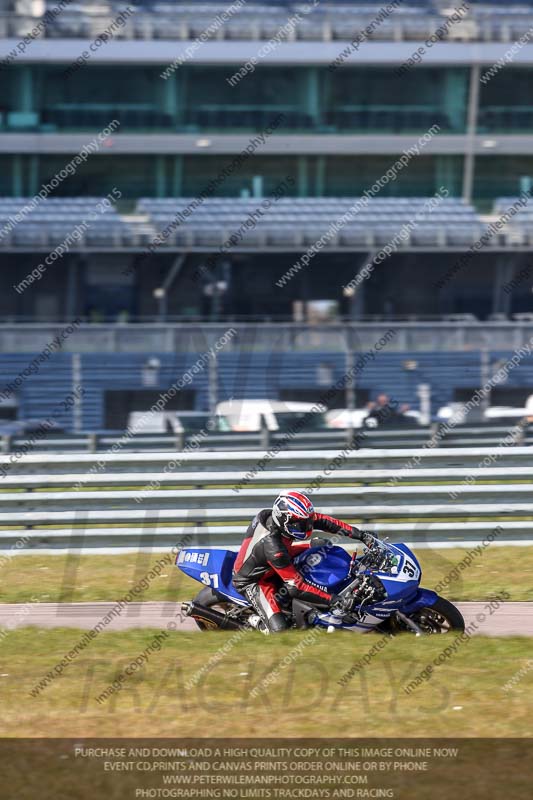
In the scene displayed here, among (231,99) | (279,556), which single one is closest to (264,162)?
(231,99)

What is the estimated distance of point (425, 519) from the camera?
10.4m

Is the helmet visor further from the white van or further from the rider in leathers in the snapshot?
the white van

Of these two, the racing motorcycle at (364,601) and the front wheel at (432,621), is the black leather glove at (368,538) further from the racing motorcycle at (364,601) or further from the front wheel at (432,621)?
the front wheel at (432,621)

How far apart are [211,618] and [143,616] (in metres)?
1.11

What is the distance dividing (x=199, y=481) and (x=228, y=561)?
2337 mm

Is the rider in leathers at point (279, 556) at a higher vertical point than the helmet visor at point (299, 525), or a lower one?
lower

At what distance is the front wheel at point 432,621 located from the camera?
7.62 m

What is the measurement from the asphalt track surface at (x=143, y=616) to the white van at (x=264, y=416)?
7.17 m

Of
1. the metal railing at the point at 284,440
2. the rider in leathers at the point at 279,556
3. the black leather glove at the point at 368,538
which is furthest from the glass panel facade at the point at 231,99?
the black leather glove at the point at 368,538

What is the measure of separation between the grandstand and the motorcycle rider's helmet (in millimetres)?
27236

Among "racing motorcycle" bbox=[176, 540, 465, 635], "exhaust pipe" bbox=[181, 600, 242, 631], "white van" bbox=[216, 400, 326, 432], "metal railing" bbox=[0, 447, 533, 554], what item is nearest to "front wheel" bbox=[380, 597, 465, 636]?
"racing motorcycle" bbox=[176, 540, 465, 635]

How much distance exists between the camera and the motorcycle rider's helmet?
7676mm

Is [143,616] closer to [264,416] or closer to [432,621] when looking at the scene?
[432,621]

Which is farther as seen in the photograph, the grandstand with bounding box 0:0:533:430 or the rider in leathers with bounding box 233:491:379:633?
the grandstand with bounding box 0:0:533:430
